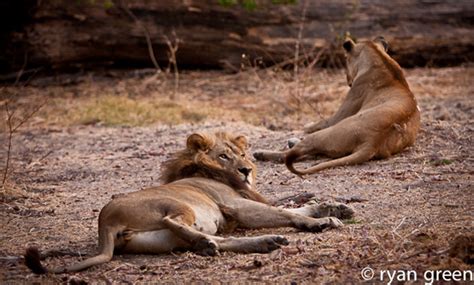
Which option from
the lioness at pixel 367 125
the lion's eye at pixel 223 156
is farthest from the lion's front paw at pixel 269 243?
the lioness at pixel 367 125

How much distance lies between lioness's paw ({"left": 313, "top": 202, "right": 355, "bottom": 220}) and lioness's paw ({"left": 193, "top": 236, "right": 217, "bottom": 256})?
892 mm

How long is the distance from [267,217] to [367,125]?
222 cm

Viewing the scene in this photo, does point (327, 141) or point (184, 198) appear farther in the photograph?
point (327, 141)

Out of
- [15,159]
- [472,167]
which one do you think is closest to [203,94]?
[15,159]

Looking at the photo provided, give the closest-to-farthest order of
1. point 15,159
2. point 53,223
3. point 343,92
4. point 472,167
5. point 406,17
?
point 53,223 → point 472,167 → point 15,159 → point 343,92 → point 406,17

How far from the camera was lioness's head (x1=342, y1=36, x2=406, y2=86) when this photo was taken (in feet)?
26.9

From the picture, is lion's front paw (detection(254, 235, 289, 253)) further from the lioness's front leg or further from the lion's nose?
the lion's nose

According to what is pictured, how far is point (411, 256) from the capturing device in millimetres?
4391

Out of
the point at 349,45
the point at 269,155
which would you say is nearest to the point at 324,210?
the point at 269,155

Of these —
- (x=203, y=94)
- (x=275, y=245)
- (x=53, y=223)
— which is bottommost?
(x=203, y=94)

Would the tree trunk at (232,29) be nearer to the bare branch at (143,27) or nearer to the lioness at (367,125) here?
the bare branch at (143,27)

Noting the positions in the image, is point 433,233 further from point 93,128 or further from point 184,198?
point 93,128

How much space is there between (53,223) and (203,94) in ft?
19.3

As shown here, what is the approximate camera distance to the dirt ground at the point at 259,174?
4.60 m
